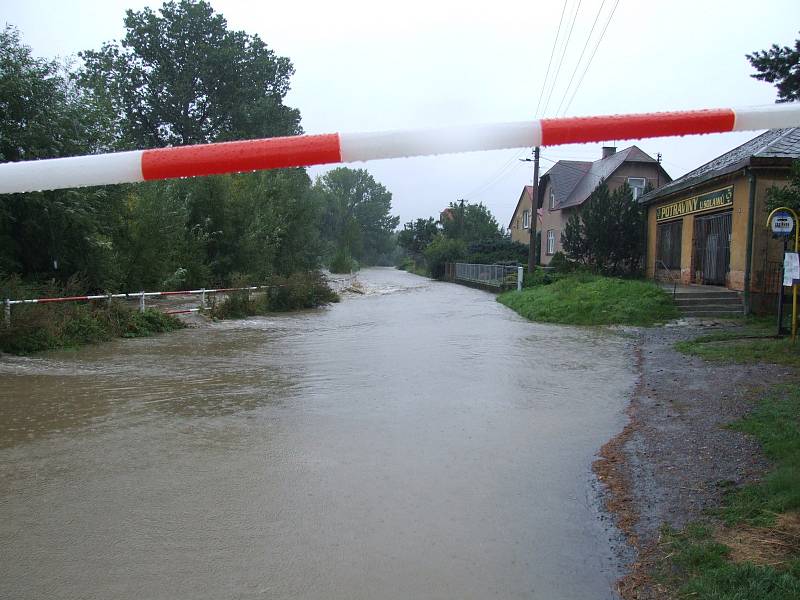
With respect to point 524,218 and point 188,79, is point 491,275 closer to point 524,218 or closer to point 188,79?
point 524,218

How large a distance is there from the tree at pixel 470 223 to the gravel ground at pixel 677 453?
64.8 meters

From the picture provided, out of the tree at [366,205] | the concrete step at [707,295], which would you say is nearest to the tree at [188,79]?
the concrete step at [707,295]

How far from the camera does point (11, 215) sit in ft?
45.3

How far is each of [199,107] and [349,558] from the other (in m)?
43.7

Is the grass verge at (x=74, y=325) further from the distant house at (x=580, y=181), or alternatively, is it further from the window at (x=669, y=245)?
the distant house at (x=580, y=181)

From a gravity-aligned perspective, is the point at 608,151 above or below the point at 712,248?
above

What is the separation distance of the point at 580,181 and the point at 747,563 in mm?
43599

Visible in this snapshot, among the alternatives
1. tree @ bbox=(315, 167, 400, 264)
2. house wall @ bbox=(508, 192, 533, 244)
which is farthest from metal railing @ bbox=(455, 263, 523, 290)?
tree @ bbox=(315, 167, 400, 264)

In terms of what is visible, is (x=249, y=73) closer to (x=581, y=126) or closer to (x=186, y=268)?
(x=186, y=268)

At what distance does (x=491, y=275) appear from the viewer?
124 ft

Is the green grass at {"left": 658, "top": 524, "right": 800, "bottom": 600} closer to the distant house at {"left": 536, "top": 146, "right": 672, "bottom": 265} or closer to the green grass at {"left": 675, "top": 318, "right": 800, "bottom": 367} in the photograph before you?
the green grass at {"left": 675, "top": 318, "right": 800, "bottom": 367}

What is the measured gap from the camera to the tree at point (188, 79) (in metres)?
41.4

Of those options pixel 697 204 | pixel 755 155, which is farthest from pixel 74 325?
pixel 697 204

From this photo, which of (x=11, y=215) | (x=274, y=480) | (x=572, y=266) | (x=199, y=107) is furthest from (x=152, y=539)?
(x=199, y=107)
